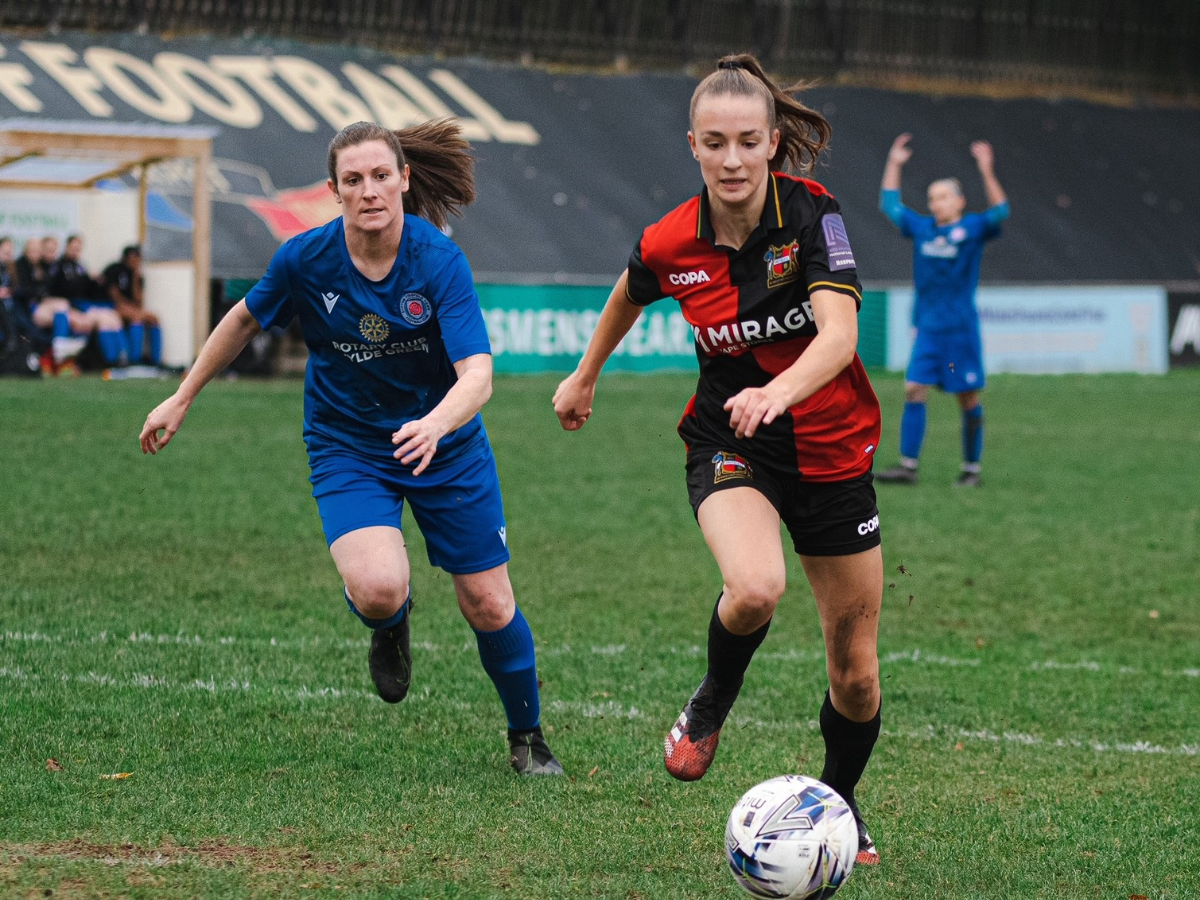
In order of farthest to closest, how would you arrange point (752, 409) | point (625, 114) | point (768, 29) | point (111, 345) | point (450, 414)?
point (768, 29) → point (625, 114) → point (111, 345) → point (450, 414) → point (752, 409)

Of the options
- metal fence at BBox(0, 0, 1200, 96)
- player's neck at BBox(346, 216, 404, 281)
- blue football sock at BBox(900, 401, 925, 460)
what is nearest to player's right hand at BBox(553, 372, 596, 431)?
player's neck at BBox(346, 216, 404, 281)

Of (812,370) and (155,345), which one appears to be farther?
(155,345)

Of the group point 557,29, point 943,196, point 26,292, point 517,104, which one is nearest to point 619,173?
point 517,104

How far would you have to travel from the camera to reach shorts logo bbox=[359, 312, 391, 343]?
16.3 feet

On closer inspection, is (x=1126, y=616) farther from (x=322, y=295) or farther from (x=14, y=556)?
(x=14, y=556)

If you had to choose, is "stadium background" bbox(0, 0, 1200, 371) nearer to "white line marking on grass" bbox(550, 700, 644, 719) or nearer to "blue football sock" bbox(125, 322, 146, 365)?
"blue football sock" bbox(125, 322, 146, 365)

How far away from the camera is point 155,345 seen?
824 inches

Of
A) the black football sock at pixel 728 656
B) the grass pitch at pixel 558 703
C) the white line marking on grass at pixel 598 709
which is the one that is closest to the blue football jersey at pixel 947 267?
the grass pitch at pixel 558 703

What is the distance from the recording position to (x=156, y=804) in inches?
179

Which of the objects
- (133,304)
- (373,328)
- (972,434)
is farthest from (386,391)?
(133,304)

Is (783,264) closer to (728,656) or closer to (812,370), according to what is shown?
(812,370)

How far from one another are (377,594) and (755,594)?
140cm

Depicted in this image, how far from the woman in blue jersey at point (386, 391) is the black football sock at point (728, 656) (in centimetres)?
97

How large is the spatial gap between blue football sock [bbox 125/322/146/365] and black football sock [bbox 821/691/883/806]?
17696 mm
